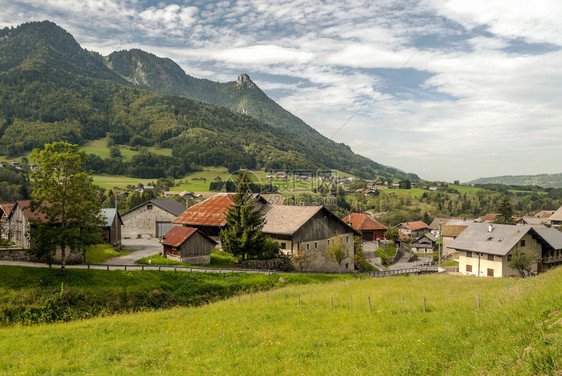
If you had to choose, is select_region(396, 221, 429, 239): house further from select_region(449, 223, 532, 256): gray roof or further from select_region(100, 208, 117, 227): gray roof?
select_region(100, 208, 117, 227): gray roof

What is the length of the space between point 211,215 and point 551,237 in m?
56.1

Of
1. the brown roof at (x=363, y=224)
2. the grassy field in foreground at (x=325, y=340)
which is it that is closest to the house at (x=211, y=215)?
the grassy field in foreground at (x=325, y=340)

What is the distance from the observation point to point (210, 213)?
2178 inches

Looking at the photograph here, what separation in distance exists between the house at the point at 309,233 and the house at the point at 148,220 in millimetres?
26283

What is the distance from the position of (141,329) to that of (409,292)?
1746 cm

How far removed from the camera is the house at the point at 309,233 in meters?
46.2

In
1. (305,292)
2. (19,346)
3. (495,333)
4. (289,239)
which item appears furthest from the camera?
(289,239)

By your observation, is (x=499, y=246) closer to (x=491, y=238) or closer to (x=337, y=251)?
(x=491, y=238)

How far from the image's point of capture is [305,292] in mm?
28781

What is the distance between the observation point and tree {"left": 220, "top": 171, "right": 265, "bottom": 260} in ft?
142

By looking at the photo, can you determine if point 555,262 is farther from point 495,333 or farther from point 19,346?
point 19,346

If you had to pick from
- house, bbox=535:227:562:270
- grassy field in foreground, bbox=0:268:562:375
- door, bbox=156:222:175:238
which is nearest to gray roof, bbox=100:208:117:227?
door, bbox=156:222:175:238

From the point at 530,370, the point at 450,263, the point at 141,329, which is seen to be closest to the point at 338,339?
the point at 530,370

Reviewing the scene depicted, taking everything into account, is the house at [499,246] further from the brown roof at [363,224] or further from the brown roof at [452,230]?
the brown roof at [452,230]
